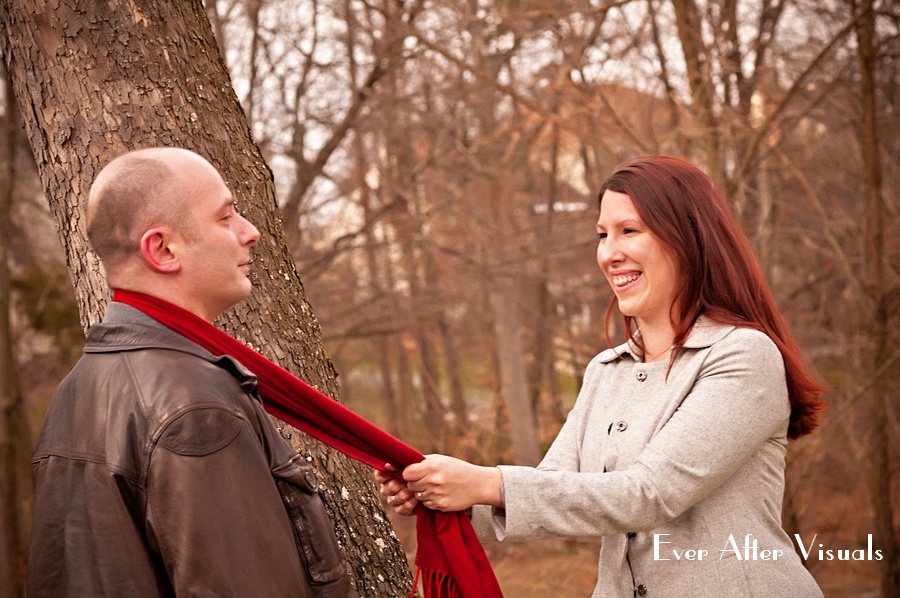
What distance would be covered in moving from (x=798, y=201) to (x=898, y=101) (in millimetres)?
2234

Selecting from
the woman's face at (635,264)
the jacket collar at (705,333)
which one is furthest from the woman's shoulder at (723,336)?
the woman's face at (635,264)

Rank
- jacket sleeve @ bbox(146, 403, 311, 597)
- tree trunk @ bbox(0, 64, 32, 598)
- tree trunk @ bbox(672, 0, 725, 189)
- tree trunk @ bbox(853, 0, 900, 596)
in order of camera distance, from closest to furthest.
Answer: jacket sleeve @ bbox(146, 403, 311, 597) < tree trunk @ bbox(672, 0, 725, 189) < tree trunk @ bbox(853, 0, 900, 596) < tree trunk @ bbox(0, 64, 32, 598)

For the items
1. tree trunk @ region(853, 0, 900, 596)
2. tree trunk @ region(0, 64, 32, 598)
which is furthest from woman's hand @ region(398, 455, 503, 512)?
tree trunk @ region(0, 64, 32, 598)

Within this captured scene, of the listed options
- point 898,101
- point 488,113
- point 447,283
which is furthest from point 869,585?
point 488,113

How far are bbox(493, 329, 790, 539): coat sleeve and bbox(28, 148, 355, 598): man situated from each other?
58 cm

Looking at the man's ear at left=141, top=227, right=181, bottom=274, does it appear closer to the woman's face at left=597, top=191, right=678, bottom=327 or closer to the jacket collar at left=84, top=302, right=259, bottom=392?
the jacket collar at left=84, top=302, right=259, bottom=392

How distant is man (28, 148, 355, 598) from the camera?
172 cm

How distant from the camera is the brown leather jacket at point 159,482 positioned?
5.61 ft

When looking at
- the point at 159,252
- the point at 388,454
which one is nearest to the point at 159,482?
the point at 159,252

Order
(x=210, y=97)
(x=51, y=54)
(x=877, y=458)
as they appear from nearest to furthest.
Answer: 1. (x=51, y=54)
2. (x=210, y=97)
3. (x=877, y=458)

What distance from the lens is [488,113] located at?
13.4 m

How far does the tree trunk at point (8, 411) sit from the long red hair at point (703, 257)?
870cm

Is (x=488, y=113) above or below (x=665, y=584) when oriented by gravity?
above

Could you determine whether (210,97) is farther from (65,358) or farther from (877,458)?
(65,358)
